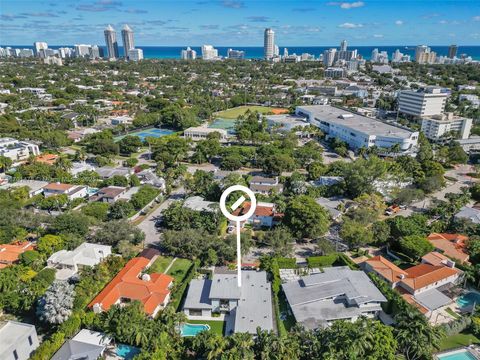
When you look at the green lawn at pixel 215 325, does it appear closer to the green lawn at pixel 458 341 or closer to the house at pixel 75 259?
the house at pixel 75 259

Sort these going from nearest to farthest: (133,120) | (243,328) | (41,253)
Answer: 1. (243,328)
2. (41,253)
3. (133,120)

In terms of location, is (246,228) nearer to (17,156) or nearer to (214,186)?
(214,186)

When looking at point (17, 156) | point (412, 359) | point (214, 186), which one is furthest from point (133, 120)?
point (412, 359)

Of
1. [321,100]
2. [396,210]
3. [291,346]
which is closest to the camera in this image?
[291,346]

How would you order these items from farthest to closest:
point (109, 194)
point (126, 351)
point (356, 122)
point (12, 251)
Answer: point (356, 122)
point (109, 194)
point (12, 251)
point (126, 351)

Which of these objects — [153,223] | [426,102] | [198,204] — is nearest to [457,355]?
[198,204]

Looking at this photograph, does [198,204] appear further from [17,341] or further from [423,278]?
[423,278]
